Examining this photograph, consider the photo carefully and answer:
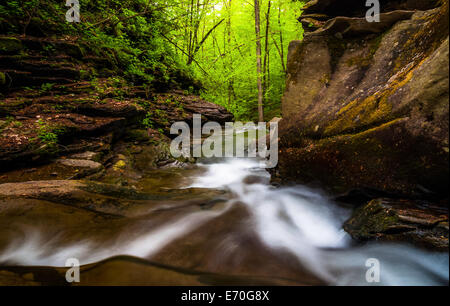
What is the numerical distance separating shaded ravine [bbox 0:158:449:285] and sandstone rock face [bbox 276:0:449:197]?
57 cm

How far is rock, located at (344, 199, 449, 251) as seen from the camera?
156 cm

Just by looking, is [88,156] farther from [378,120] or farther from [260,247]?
[378,120]

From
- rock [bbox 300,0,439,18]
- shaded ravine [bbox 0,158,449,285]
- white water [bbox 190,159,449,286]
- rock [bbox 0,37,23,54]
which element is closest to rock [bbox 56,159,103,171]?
shaded ravine [bbox 0,158,449,285]

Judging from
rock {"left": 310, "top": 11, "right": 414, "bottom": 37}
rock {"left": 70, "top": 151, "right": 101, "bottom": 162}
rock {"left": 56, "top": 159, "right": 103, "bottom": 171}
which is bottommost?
rock {"left": 56, "top": 159, "right": 103, "bottom": 171}

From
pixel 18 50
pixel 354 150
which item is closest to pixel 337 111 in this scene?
pixel 354 150

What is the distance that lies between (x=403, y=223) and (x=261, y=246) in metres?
1.36

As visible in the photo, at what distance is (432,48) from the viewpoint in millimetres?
2035

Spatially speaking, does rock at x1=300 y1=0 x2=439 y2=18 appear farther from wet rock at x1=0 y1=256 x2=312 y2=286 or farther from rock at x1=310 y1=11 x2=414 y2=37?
wet rock at x1=0 y1=256 x2=312 y2=286

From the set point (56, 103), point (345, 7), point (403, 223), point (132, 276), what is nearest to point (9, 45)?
point (56, 103)

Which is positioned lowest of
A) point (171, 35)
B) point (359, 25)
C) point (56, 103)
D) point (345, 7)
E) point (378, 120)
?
point (378, 120)

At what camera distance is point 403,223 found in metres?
1.73

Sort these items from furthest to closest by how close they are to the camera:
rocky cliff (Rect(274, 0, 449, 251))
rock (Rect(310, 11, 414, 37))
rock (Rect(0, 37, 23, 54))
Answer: rock (Rect(0, 37, 23, 54)) < rock (Rect(310, 11, 414, 37)) < rocky cliff (Rect(274, 0, 449, 251))

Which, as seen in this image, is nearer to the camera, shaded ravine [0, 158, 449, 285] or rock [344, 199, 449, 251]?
rock [344, 199, 449, 251]
